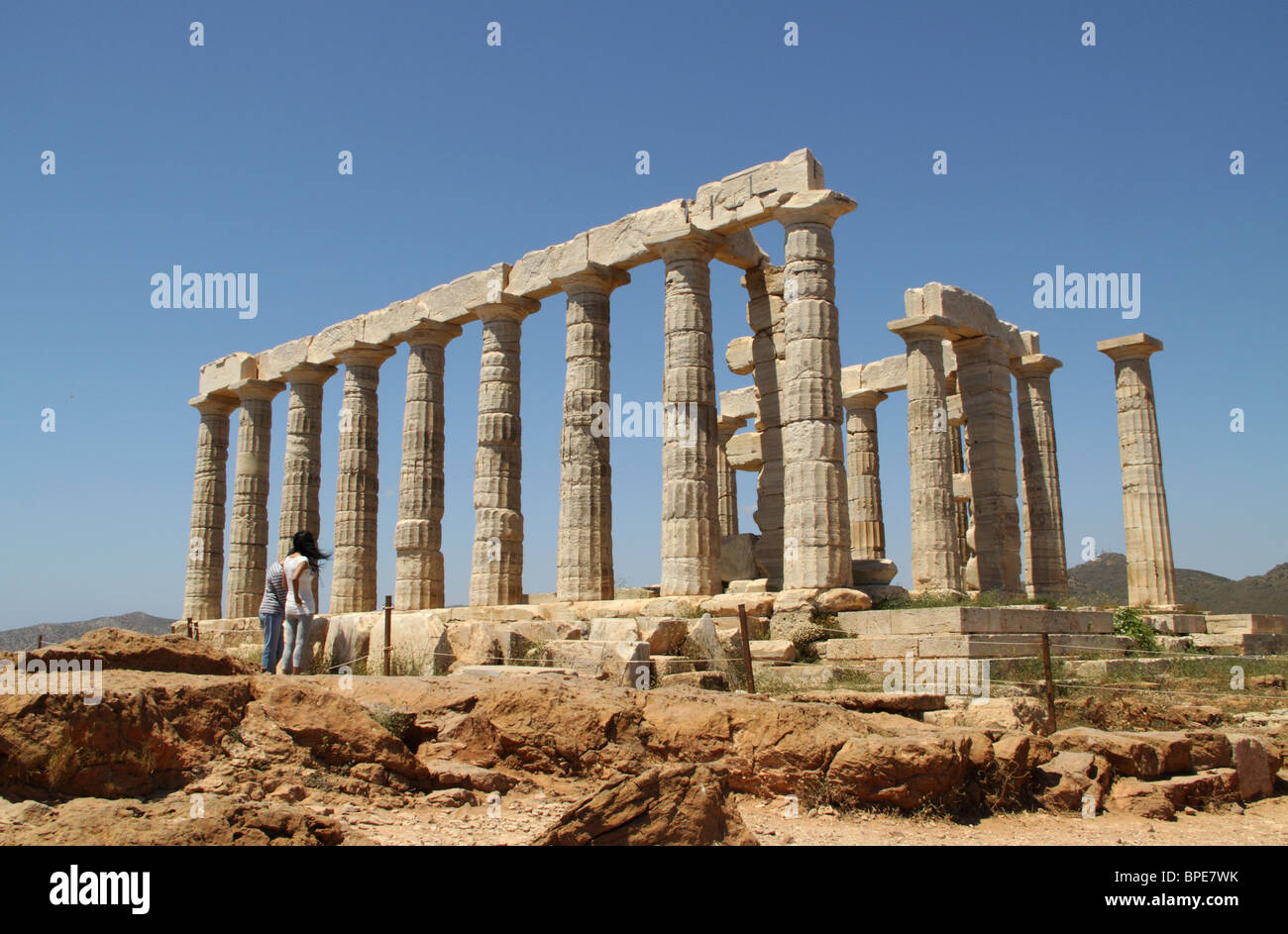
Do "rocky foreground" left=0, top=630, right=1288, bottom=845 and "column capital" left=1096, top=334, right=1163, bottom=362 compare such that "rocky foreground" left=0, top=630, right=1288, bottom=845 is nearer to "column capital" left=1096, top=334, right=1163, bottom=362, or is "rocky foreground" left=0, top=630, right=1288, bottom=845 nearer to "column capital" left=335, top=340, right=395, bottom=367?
"column capital" left=1096, top=334, right=1163, bottom=362

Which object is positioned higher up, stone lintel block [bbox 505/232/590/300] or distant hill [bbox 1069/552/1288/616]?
stone lintel block [bbox 505/232/590/300]

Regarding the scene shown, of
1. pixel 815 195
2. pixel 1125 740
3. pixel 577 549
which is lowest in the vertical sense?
pixel 1125 740

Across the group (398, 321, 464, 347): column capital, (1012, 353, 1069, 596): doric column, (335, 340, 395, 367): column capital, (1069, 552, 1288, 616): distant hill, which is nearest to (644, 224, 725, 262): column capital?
(398, 321, 464, 347): column capital

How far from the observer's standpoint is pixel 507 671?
11.9 metres

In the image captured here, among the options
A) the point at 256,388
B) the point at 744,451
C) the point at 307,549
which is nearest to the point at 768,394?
the point at 744,451

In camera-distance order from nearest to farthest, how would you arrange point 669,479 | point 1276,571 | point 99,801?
point 99,801 < point 669,479 < point 1276,571

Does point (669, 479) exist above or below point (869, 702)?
above

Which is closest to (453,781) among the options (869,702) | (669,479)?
(869,702)

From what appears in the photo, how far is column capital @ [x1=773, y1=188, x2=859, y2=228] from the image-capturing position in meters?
18.8

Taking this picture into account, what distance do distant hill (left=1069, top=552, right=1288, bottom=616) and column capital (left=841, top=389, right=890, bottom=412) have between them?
2916 centimetres

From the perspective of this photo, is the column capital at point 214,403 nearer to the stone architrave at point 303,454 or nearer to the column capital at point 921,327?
the stone architrave at point 303,454

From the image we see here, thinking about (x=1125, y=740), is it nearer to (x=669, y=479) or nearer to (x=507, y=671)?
(x=507, y=671)
